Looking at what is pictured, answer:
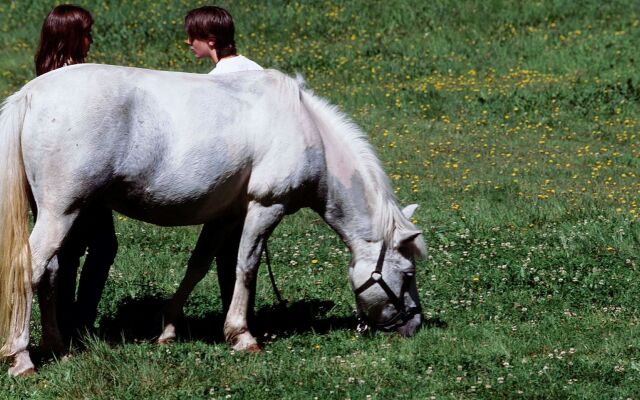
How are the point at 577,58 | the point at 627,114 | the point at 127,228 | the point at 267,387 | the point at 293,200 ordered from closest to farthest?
the point at 267,387 → the point at 293,200 → the point at 127,228 → the point at 627,114 → the point at 577,58

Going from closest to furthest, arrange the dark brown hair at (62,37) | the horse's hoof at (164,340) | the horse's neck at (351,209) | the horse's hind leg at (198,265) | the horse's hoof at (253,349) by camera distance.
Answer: the dark brown hair at (62,37)
the horse's hoof at (253,349)
the horse's neck at (351,209)
the horse's hoof at (164,340)
the horse's hind leg at (198,265)

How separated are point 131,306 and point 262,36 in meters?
11.7

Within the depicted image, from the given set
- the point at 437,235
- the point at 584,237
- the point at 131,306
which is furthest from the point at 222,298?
the point at 584,237

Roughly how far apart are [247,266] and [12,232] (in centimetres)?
156

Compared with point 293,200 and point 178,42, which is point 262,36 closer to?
point 178,42

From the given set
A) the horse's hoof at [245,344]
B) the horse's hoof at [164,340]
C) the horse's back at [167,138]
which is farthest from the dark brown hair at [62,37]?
the horse's hoof at [245,344]

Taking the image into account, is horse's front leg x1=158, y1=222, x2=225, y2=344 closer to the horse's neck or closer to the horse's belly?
the horse's belly

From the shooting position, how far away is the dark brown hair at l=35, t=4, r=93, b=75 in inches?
271

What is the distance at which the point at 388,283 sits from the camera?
7367 millimetres

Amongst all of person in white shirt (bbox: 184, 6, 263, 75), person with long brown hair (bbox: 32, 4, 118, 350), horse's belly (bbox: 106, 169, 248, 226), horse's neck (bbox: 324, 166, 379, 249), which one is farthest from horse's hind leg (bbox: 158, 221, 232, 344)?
person in white shirt (bbox: 184, 6, 263, 75)

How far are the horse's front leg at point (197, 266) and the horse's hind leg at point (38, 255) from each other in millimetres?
1255

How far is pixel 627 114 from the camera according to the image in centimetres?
1538

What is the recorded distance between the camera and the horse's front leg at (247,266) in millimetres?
7062

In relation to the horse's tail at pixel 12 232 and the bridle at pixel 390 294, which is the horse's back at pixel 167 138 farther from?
the bridle at pixel 390 294
